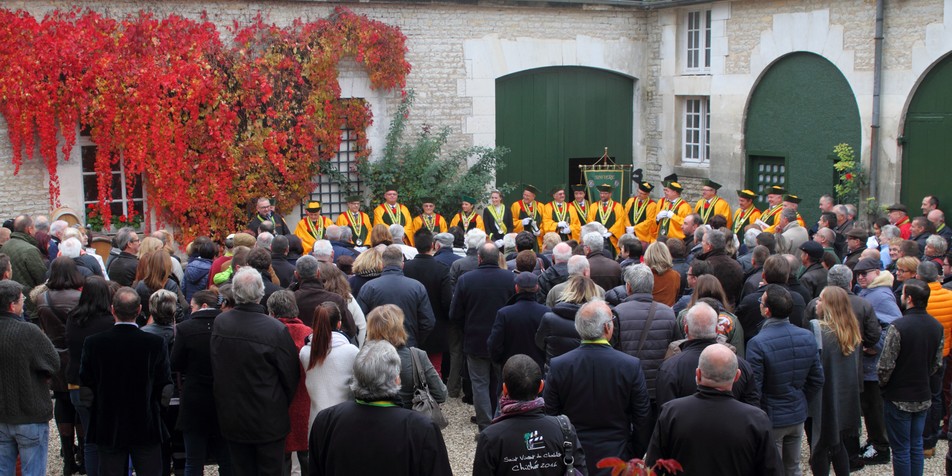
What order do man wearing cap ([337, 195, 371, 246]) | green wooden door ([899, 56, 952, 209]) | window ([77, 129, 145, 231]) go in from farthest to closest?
1. man wearing cap ([337, 195, 371, 246])
2. window ([77, 129, 145, 231])
3. green wooden door ([899, 56, 952, 209])

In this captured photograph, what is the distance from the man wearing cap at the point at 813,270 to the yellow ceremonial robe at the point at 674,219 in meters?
5.41

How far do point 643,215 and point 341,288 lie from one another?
8.65 metres

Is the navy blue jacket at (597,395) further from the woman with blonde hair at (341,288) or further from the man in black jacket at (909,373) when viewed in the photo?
the man in black jacket at (909,373)

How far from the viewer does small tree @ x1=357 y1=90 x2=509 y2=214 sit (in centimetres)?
1609

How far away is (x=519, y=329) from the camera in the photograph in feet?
25.1

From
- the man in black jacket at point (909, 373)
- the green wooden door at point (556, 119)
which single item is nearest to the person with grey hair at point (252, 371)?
the man in black jacket at point (909, 373)

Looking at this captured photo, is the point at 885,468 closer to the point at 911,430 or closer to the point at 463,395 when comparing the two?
the point at 911,430

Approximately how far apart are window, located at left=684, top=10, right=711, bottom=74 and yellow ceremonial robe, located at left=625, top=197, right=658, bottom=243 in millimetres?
3502

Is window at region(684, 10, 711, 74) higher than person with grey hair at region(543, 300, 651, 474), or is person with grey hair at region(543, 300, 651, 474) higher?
window at region(684, 10, 711, 74)

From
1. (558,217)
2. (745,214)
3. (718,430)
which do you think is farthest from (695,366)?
(558,217)

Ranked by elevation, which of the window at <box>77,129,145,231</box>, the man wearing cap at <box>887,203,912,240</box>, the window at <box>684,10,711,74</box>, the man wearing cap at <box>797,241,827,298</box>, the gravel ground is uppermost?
the window at <box>684,10,711,74</box>

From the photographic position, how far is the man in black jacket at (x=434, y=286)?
30.5ft

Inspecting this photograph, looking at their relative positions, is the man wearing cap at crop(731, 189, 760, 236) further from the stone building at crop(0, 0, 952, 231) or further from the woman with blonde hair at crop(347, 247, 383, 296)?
the woman with blonde hair at crop(347, 247, 383, 296)

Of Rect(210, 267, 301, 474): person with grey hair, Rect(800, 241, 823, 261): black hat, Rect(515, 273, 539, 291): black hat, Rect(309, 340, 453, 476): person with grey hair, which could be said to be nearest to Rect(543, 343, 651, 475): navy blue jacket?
Rect(309, 340, 453, 476): person with grey hair
